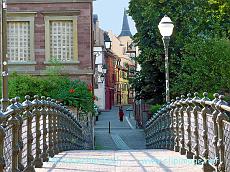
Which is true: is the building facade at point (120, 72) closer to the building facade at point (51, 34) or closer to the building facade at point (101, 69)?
the building facade at point (101, 69)

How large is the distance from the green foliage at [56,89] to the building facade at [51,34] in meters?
2.22

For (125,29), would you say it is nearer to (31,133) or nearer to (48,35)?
(48,35)

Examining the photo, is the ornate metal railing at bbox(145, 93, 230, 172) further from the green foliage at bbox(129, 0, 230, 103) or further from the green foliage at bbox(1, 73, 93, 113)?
the green foliage at bbox(129, 0, 230, 103)

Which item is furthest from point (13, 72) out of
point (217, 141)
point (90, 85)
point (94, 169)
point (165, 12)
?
point (217, 141)

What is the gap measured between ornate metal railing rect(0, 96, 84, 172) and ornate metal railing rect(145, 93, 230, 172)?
2.75 metres

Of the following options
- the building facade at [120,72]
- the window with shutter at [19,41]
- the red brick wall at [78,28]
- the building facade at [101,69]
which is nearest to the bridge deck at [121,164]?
the red brick wall at [78,28]

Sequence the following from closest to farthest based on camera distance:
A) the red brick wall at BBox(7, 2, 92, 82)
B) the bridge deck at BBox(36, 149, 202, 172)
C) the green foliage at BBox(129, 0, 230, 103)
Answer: the bridge deck at BBox(36, 149, 202, 172)
the red brick wall at BBox(7, 2, 92, 82)
the green foliage at BBox(129, 0, 230, 103)

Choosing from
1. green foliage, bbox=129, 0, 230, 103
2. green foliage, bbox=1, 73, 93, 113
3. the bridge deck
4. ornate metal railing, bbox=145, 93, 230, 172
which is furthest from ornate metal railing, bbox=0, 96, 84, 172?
green foliage, bbox=129, 0, 230, 103

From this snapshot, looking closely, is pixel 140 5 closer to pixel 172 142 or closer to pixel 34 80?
pixel 34 80

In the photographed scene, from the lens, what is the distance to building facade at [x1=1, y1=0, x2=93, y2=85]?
30.4 meters

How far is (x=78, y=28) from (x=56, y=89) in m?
4.45

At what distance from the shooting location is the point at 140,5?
3581cm

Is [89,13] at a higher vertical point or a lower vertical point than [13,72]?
higher

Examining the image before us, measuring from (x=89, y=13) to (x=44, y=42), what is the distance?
2950 mm
